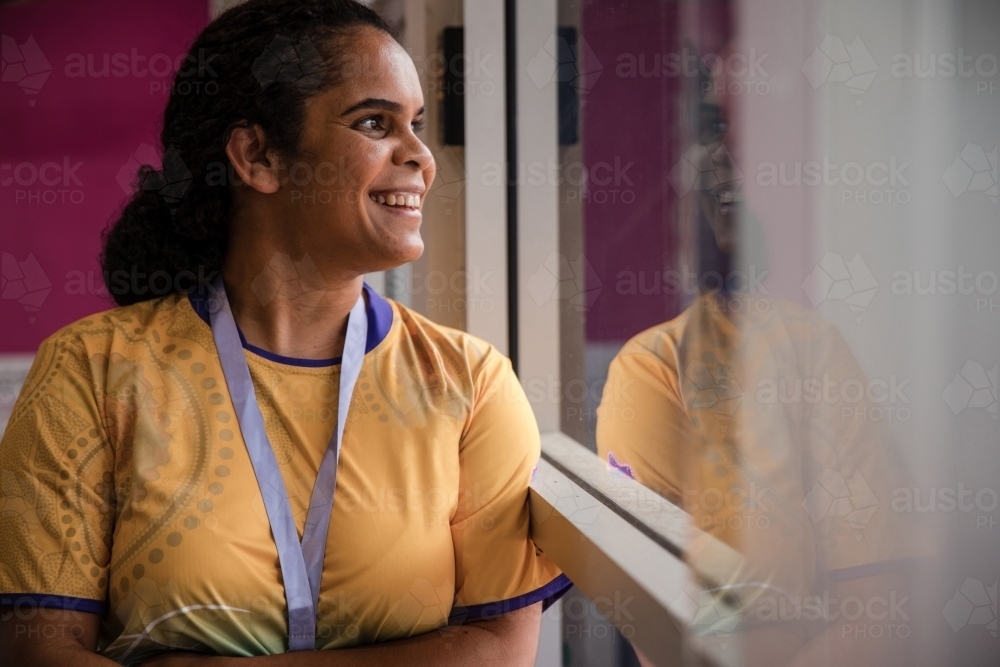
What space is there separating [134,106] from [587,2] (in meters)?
2.15

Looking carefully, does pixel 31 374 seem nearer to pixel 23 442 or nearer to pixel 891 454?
pixel 23 442

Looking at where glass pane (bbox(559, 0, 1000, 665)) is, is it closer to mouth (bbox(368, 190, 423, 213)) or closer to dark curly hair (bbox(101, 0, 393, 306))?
mouth (bbox(368, 190, 423, 213))

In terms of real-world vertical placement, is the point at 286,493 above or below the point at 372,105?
below

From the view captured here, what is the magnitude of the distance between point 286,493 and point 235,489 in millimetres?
70

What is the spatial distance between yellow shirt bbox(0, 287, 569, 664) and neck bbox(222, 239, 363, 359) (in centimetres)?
3

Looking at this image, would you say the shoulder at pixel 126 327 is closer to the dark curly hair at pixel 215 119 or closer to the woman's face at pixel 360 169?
the dark curly hair at pixel 215 119

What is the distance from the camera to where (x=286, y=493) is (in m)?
1.13

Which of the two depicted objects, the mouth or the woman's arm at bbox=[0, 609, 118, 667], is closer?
the woman's arm at bbox=[0, 609, 118, 667]

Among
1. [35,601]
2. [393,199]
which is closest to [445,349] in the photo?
[393,199]

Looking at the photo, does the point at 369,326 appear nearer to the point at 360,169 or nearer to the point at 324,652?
the point at 360,169

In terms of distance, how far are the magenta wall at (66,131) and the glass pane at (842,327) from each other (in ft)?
8.22

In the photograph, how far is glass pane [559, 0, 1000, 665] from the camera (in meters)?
0.46

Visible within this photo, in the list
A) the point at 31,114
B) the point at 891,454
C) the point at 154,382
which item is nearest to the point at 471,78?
the point at 154,382

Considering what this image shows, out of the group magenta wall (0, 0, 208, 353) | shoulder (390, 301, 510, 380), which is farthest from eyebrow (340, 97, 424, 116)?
magenta wall (0, 0, 208, 353)
